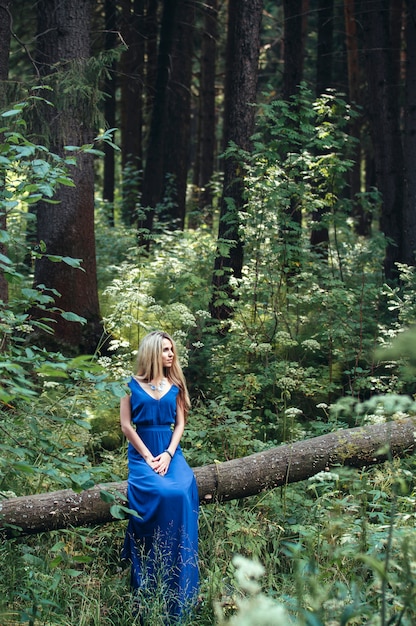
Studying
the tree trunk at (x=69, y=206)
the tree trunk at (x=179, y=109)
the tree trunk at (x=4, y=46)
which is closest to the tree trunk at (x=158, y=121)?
the tree trunk at (x=179, y=109)

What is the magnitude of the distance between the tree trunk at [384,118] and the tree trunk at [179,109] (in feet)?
17.0

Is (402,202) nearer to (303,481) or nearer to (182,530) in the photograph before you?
(303,481)

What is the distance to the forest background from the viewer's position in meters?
3.91

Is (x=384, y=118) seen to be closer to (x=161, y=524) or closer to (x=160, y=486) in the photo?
(x=160, y=486)

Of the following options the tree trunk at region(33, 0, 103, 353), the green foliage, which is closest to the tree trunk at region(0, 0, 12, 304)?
the green foliage

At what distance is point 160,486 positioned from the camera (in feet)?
17.5

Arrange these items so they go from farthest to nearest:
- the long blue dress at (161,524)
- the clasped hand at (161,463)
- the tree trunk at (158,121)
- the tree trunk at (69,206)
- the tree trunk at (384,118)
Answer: the tree trunk at (158,121), the tree trunk at (384,118), the tree trunk at (69,206), the clasped hand at (161,463), the long blue dress at (161,524)

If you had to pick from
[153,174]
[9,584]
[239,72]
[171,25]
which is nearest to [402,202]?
[239,72]

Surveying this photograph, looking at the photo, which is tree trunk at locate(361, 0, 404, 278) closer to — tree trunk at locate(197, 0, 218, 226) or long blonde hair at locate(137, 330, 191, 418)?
long blonde hair at locate(137, 330, 191, 418)

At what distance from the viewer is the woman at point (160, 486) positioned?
5.11 metres

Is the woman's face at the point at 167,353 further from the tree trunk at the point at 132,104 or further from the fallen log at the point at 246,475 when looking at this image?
the tree trunk at the point at 132,104

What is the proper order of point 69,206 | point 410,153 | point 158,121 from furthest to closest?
point 158,121 → point 410,153 → point 69,206

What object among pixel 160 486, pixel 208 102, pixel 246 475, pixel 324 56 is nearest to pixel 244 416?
pixel 246 475

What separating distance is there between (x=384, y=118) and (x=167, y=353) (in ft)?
29.5
